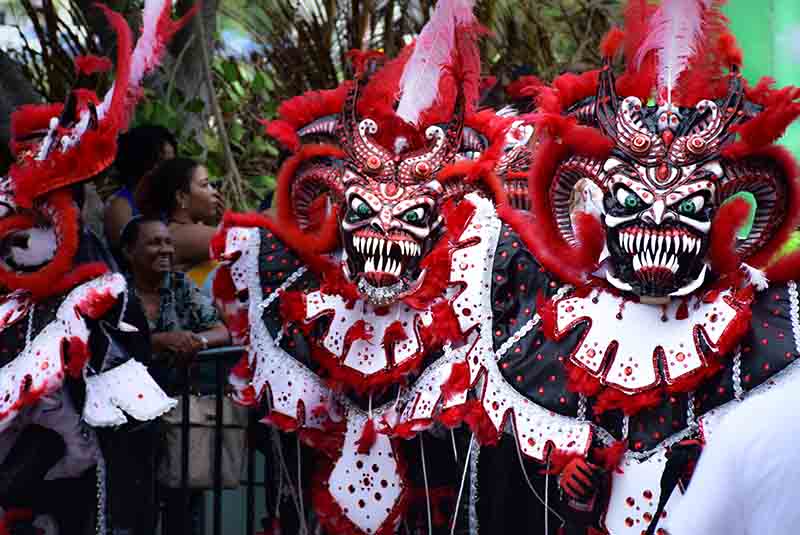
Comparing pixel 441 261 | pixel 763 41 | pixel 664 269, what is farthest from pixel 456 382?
pixel 763 41

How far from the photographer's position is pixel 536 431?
4.29 meters

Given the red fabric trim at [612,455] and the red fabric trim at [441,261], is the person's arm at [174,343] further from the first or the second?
the red fabric trim at [612,455]

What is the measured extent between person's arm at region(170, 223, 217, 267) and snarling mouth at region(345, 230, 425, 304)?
138 centimetres

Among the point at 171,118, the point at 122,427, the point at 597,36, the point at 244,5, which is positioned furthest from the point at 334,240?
the point at 597,36

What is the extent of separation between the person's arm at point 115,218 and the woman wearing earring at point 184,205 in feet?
0.32

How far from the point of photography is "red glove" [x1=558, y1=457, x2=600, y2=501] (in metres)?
4.10

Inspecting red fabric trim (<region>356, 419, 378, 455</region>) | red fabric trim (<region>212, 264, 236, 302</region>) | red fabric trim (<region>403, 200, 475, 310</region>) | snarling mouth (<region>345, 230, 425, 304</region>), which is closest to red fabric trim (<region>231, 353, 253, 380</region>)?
red fabric trim (<region>212, 264, 236, 302</region>)

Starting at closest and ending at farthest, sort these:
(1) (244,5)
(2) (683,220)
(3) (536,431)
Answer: (2) (683,220), (3) (536,431), (1) (244,5)

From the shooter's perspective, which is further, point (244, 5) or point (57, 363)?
point (244, 5)

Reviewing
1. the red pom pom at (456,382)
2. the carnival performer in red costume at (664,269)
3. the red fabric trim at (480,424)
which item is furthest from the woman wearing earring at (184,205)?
the carnival performer in red costume at (664,269)

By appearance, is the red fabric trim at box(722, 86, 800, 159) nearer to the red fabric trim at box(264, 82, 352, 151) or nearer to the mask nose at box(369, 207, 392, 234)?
the mask nose at box(369, 207, 392, 234)

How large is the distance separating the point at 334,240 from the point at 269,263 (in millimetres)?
323

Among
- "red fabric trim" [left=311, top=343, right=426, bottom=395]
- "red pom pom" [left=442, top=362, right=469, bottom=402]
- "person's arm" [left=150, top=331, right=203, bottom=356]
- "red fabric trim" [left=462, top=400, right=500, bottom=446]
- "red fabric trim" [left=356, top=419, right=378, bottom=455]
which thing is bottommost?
"red fabric trim" [left=356, top=419, right=378, bottom=455]

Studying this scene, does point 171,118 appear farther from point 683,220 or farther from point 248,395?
point 683,220
